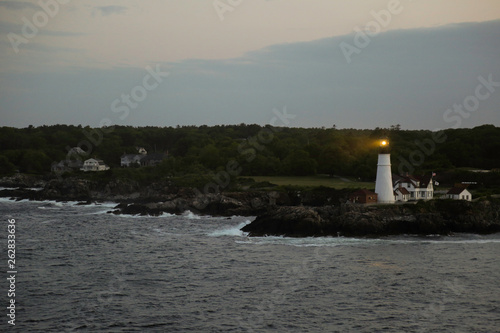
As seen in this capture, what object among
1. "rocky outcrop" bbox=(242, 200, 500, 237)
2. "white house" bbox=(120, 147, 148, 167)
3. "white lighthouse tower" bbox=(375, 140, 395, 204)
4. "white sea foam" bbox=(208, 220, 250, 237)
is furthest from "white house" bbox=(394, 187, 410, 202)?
"white house" bbox=(120, 147, 148, 167)

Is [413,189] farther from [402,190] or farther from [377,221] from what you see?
[377,221]

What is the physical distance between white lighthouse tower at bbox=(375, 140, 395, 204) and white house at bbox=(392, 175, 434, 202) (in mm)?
1949

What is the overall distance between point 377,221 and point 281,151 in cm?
5532

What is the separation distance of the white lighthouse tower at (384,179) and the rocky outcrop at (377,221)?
4332 mm

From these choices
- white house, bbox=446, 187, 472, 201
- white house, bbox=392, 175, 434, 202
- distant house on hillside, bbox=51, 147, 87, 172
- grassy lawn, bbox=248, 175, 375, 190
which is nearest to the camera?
white house, bbox=446, 187, 472, 201

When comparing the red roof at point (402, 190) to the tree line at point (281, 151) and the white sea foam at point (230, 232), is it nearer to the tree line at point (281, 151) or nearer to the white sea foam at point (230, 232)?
the tree line at point (281, 151)

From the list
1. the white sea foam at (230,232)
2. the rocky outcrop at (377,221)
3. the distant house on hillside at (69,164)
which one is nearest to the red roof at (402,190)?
the rocky outcrop at (377,221)

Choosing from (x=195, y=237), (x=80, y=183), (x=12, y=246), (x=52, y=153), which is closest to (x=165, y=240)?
(x=195, y=237)

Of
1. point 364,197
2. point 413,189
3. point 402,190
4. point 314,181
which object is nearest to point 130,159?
point 314,181

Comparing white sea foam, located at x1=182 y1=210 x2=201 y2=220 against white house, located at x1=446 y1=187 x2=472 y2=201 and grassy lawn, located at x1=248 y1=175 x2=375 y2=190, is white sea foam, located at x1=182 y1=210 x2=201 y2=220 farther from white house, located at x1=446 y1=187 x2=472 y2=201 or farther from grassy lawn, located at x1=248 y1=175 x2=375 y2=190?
white house, located at x1=446 y1=187 x2=472 y2=201

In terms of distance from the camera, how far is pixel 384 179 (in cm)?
4759

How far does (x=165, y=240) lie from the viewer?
1540 inches

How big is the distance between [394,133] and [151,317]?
89.5 metres

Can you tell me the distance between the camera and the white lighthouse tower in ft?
155
